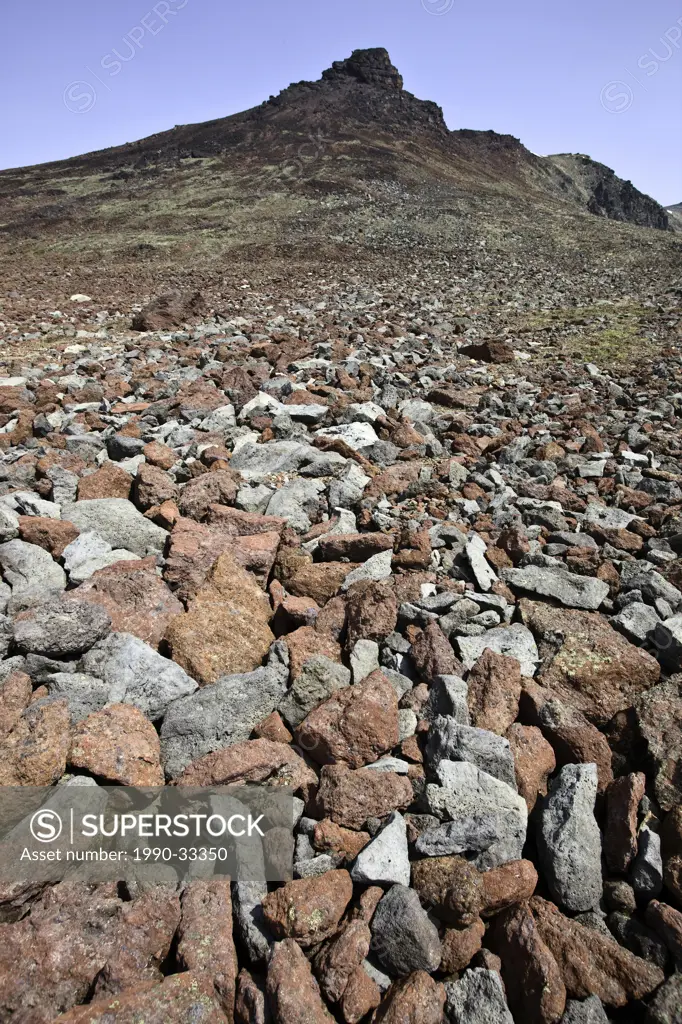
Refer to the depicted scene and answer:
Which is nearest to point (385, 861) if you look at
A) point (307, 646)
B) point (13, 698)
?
point (307, 646)

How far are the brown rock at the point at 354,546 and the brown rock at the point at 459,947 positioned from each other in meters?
2.49

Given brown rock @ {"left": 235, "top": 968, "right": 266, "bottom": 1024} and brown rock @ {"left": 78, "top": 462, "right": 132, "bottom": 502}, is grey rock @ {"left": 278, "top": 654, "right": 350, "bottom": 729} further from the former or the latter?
brown rock @ {"left": 78, "top": 462, "right": 132, "bottom": 502}

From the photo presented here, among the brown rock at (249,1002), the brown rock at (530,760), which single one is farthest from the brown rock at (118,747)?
the brown rock at (530,760)

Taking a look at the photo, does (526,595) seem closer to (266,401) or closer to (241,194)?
(266,401)

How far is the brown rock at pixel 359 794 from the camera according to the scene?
2.59m

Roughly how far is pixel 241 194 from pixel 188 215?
5462 mm

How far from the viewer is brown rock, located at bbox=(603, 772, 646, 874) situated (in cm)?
248

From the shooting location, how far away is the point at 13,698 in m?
2.89

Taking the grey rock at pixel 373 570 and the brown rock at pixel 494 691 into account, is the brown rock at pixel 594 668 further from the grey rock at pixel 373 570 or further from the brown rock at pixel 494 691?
the grey rock at pixel 373 570

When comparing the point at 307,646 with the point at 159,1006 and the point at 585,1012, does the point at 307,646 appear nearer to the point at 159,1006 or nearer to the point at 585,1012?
the point at 159,1006

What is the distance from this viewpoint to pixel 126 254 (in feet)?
81.0

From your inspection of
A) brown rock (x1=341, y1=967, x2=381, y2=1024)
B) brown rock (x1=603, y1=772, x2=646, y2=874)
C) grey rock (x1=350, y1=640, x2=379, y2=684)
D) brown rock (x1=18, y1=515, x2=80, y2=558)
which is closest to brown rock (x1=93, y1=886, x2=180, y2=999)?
brown rock (x1=341, y1=967, x2=381, y2=1024)

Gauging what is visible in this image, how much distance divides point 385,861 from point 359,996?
0.44 metres

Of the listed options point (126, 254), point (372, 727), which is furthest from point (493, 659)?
point (126, 254)
